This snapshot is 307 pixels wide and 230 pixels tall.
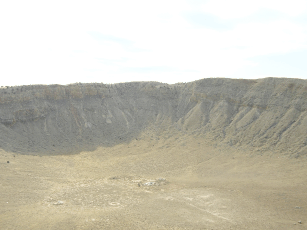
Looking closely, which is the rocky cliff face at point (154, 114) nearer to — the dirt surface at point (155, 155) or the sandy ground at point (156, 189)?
the dirt surface at point (155, 155)

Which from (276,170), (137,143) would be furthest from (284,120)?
(137,143)

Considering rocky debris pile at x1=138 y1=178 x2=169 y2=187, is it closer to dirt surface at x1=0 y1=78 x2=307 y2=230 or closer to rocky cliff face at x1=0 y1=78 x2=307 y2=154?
dirt surface at x1=0 y1=78 x2=307 y2=230

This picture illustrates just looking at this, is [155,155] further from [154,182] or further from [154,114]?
[154,114]

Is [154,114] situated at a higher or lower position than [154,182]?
higher

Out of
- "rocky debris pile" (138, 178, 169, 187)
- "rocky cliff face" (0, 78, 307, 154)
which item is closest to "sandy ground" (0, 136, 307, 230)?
"rocky debris pile" (138, 178, 169, 187)

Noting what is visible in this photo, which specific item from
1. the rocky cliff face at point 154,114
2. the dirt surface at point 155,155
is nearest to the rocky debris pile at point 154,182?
Result: the dirt surface at point 155,155

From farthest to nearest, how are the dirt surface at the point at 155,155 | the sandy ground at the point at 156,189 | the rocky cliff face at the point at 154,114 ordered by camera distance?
the rocky cliff face at the point at 154,114 < the dirt surface at the point at 155,155 < the sandy ground at the point at 156,189

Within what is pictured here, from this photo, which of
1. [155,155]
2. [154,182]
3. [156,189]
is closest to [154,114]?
[155,155]
